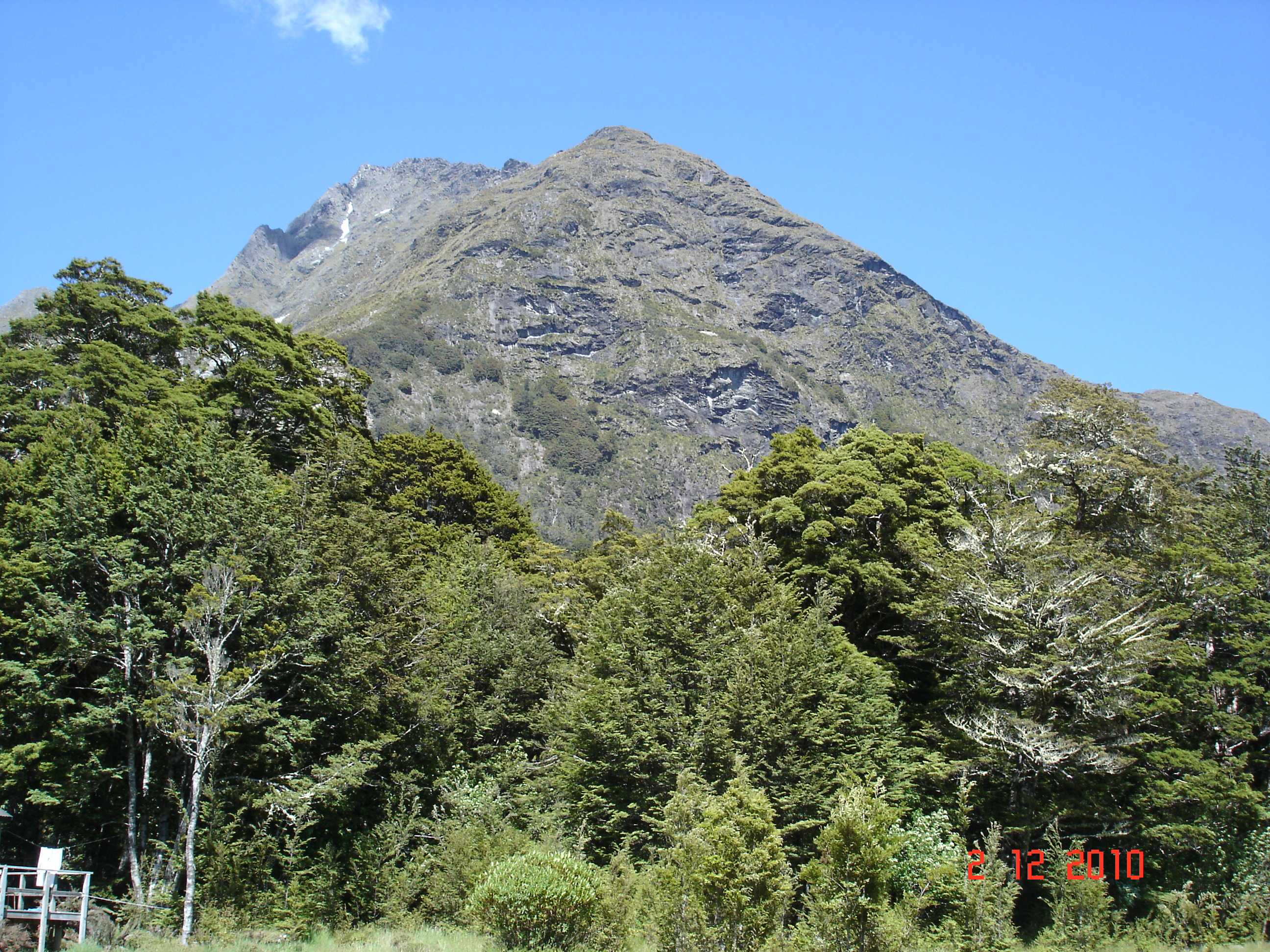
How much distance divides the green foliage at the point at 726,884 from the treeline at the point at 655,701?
59 millimetres

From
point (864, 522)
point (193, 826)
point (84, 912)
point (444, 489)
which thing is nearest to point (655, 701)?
point (864, 522)

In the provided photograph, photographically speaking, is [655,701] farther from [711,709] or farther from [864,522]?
[864,522]

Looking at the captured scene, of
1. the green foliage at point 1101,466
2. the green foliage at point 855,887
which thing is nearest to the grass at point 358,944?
the green foliage at point 855,887

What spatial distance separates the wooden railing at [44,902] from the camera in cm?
1520

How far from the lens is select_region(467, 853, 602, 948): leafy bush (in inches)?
569

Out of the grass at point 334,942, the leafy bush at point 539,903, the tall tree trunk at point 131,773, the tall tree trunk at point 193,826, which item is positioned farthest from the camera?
the tall tree trunk at point 131,773

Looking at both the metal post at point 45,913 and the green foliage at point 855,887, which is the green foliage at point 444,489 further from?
the green foliage at point 855,887

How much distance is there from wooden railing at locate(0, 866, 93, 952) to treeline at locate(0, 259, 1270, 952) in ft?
6.26

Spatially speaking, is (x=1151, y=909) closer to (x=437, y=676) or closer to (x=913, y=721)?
(x=913, y=721)

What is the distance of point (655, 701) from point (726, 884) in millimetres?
10083

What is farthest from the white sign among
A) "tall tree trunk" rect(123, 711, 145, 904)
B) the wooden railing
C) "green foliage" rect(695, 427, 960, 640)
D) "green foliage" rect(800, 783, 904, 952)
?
"green foliage" rect(695, 427, 960, 640)

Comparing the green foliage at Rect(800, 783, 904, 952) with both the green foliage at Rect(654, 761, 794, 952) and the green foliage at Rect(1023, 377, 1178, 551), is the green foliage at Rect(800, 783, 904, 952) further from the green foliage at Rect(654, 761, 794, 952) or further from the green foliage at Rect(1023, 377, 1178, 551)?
the green foliage at Rect(1023, 377, 1178, 551)

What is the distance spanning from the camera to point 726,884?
12922 millimetres

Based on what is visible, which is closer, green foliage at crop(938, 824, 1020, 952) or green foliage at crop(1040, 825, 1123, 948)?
green foliage at crop(938, 824, 1020, 952)
